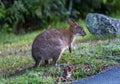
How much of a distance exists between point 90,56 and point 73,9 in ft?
36.5

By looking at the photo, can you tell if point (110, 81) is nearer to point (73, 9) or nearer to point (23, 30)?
point (23, 30)

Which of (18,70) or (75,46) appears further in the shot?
(75,46)

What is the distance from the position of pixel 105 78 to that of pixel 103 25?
168 inches

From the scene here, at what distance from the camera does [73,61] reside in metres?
9.84

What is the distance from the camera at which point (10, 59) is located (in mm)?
10898

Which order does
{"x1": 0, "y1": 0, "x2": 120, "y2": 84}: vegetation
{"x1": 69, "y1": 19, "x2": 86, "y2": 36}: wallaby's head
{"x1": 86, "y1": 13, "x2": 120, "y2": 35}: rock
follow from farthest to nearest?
{"x1": 86, "y1": 13, "x2": 120, "y2": 35}: rock
{"x1": 69, "y1": 19, "x2": 86, "y2": 36}: wallaby's head
{"x1": 0, "y1": 0, "x2": 120, "y2": 84}: vegetation

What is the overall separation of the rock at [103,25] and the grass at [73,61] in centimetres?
27

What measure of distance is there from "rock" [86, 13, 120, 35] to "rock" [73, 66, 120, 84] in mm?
3500

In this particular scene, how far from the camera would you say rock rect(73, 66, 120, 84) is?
8377 millimetres

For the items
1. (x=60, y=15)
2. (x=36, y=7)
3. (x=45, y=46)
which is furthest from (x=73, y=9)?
(x=45, y=46)

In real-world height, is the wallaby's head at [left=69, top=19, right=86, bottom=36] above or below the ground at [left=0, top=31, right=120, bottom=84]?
above

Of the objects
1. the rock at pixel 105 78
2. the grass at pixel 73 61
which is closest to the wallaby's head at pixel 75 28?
the grass at pixel 73 61

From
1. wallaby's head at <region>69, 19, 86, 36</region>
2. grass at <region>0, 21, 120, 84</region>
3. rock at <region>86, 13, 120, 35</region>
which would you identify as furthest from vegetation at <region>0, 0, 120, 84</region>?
wallaby's head at <region>69, 19, 86, 36</region>

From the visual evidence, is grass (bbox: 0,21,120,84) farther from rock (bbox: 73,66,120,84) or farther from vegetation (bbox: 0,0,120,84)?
rock (bbox: 73,66,120,84)
